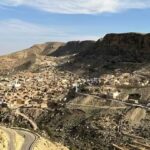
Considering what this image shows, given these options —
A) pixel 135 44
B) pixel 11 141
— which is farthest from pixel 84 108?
pixel 135 44

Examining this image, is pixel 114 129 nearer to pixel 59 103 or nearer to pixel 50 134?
pixel 50 134

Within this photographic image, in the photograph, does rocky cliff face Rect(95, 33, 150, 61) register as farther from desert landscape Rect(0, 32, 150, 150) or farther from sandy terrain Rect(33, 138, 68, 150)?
sandy terrain Rect(33, 138, 68, 150)

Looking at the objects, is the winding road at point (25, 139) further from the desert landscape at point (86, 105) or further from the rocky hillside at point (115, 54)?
the rocky hillside at point (115, 54)

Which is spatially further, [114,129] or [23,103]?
[23,103]

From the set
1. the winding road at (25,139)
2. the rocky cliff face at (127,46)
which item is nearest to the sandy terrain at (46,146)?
Answer: the winding road at (25,139)

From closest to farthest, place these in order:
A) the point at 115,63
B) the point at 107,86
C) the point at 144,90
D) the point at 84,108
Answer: the point at 84,108 < the point at 144,90 < the point at 107,86 < the point at 115,63

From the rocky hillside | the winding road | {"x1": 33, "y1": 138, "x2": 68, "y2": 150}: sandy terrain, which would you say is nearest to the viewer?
the winding road

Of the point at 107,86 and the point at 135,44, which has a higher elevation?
the point at 135,44

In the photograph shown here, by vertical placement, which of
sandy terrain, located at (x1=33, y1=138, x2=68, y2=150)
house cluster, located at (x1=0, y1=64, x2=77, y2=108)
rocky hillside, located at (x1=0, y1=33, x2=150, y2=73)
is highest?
rocky hillside, located at (x1=0, y1=33, x2=150, y2=73)

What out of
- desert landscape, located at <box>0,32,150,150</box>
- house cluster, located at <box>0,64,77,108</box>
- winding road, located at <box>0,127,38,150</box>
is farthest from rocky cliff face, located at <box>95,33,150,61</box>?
winding road, located at <box>0,127,38,150</box>
